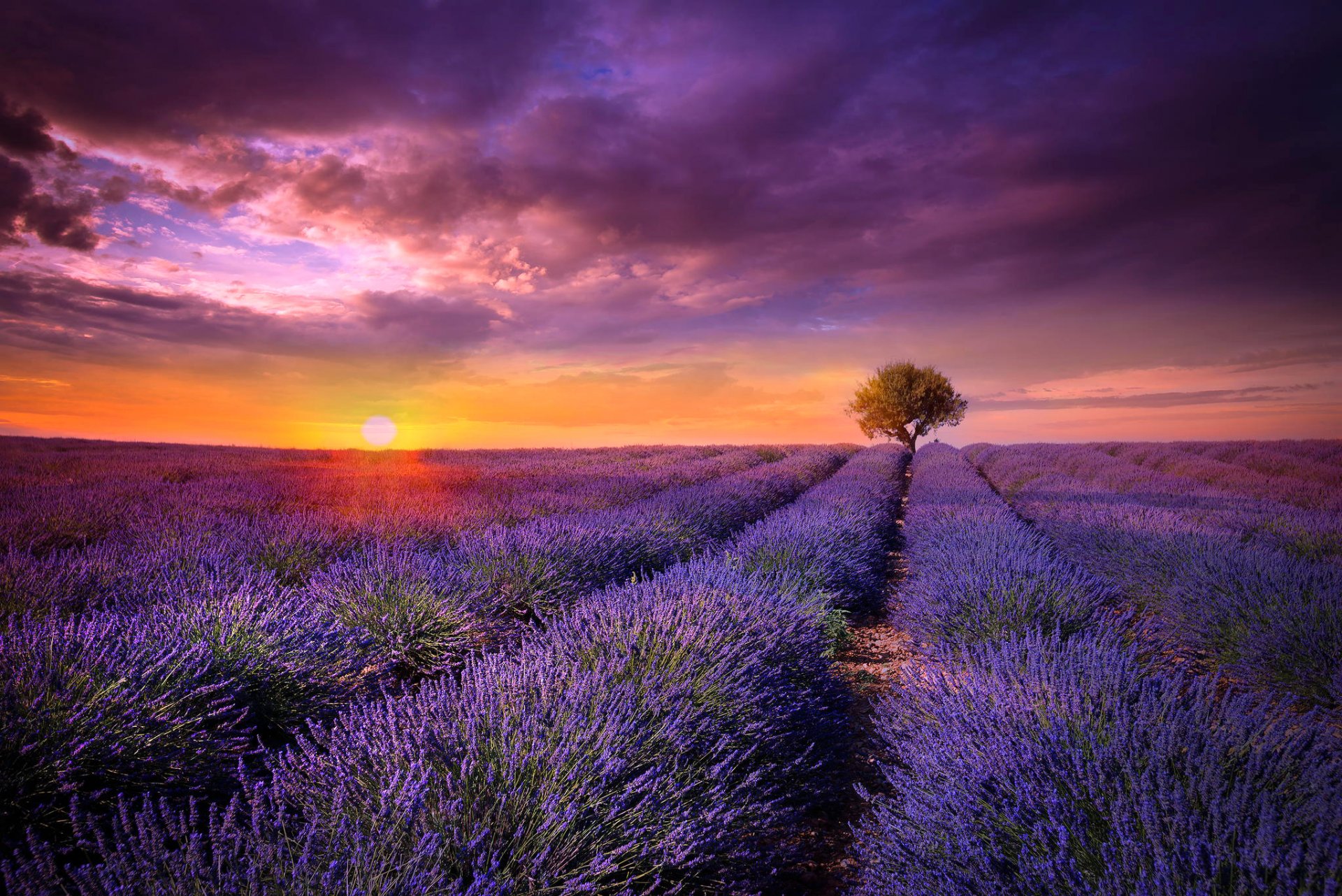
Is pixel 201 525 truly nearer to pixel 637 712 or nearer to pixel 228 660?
pixel 228 660

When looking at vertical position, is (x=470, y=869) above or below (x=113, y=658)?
below

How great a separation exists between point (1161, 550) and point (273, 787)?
6.24 metres

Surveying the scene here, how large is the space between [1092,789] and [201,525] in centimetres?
589

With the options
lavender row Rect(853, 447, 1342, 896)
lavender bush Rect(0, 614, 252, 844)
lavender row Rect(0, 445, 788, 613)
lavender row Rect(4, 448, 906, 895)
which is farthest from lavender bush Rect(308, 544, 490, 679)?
lavender row Rect(853, 447, 1342, 896)

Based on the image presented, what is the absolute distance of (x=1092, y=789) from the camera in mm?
1483

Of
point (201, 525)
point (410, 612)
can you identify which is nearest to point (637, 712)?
point (410, 612)

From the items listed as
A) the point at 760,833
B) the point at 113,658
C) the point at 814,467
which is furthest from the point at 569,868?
the point at 814,467

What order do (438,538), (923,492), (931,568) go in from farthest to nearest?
1. (923,492)
2. (438,538)
3. (931,568)

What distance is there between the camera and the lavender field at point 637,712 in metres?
1.34

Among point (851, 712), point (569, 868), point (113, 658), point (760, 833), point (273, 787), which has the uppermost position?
point (113, 658)

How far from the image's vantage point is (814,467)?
46.6 ft

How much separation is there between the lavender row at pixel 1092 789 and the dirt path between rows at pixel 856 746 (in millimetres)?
188

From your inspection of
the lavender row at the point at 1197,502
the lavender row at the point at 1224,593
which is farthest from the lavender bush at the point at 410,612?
the lavender row at the point at 1197,502

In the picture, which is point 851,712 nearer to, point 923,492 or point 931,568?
point 931,568
